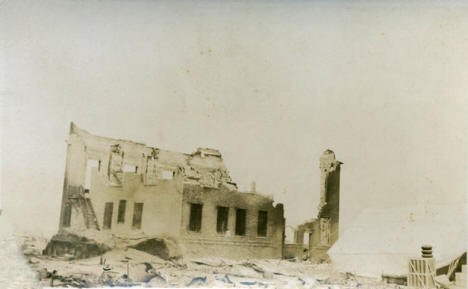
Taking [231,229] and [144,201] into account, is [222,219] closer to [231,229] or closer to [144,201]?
[231,229]

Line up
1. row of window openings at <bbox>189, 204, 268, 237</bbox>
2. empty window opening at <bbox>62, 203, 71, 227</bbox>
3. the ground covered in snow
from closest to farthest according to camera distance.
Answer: the ground covered in snow, empty window opening at <bbox>62, 203, 71, 227</bbox>, row of window openings at <bbox>189, 204, 268, 237</bbox>

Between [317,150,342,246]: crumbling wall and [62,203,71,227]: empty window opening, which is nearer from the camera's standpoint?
[62,203,71,227]: empty window opening

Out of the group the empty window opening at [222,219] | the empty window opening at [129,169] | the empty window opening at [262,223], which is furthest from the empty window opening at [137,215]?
the empty window opening at [262,223]

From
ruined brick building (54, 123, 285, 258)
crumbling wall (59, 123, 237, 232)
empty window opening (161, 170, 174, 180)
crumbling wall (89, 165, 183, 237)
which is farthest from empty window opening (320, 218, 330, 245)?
empty window opening (161, 170, 174, 180)

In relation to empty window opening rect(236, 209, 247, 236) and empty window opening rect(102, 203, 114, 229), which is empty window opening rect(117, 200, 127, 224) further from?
empty window opening rect(236, 209, 247, 236)

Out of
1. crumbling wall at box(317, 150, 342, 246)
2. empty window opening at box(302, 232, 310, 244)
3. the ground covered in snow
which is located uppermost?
crumbling wall at box(317, 150, 342, 246)

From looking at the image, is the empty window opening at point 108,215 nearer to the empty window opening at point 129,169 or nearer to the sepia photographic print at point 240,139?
the sepia photographic print at point 240,139

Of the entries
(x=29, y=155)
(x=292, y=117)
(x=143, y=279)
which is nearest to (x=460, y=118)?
(x=292, y=117)
